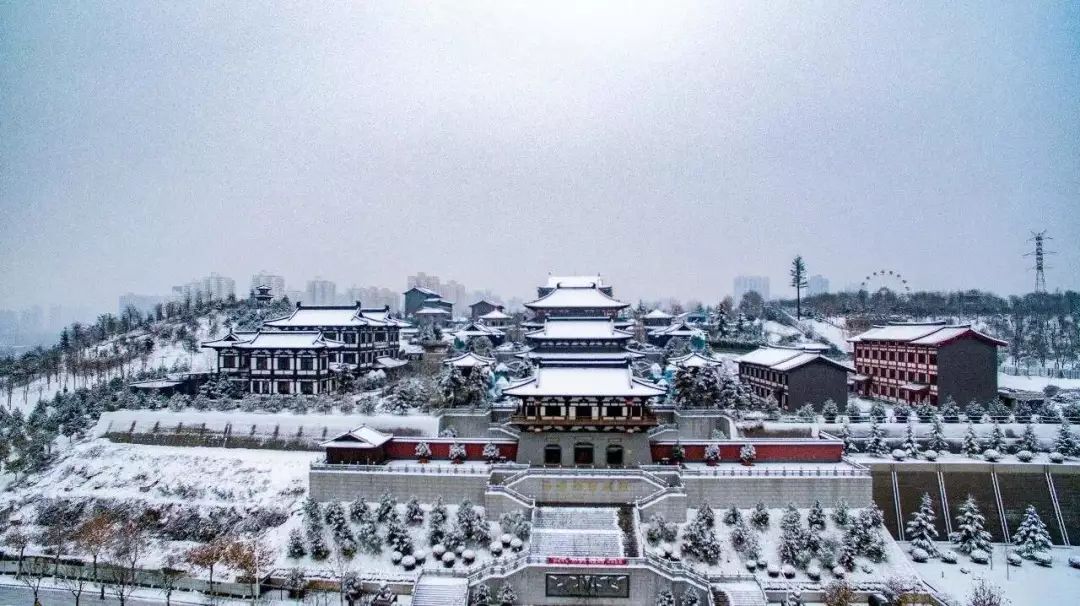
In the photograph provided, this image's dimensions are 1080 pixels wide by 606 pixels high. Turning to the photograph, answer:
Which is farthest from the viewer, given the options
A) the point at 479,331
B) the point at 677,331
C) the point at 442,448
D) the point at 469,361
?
the point at 479,331

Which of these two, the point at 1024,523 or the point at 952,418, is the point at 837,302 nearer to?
the point at 952,418

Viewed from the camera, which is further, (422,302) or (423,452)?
(422,302)

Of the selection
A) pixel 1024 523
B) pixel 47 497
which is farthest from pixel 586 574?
pixel 47 497

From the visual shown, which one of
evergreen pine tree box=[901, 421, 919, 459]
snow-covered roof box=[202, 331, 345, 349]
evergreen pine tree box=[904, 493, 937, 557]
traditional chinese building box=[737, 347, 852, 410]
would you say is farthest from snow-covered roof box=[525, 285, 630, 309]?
evergreen pine tree box=[904, 493, 937, 557]

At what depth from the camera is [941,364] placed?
3559cm

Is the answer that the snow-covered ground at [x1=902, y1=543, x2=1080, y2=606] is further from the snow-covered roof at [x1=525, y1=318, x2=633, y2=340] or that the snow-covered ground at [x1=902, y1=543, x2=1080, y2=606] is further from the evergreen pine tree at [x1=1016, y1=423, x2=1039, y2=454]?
the snow-covered roof at [x1=525, y1=318, x2=633, y2=340]

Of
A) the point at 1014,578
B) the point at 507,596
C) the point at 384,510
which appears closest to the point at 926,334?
the point at 1014,578

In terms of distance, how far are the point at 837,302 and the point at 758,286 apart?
3645 inches

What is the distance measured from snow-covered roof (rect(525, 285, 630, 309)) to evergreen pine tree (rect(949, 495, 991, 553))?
20921mm

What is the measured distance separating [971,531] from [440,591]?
20472 millimetres

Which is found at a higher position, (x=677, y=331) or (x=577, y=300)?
(x=577, y=300)

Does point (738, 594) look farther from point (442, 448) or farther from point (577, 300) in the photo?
point (577, 300)

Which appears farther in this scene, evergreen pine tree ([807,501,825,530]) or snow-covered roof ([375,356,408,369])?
snow-covered roof ([375,356,408,369])

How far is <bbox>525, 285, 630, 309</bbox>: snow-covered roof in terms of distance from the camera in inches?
1639
